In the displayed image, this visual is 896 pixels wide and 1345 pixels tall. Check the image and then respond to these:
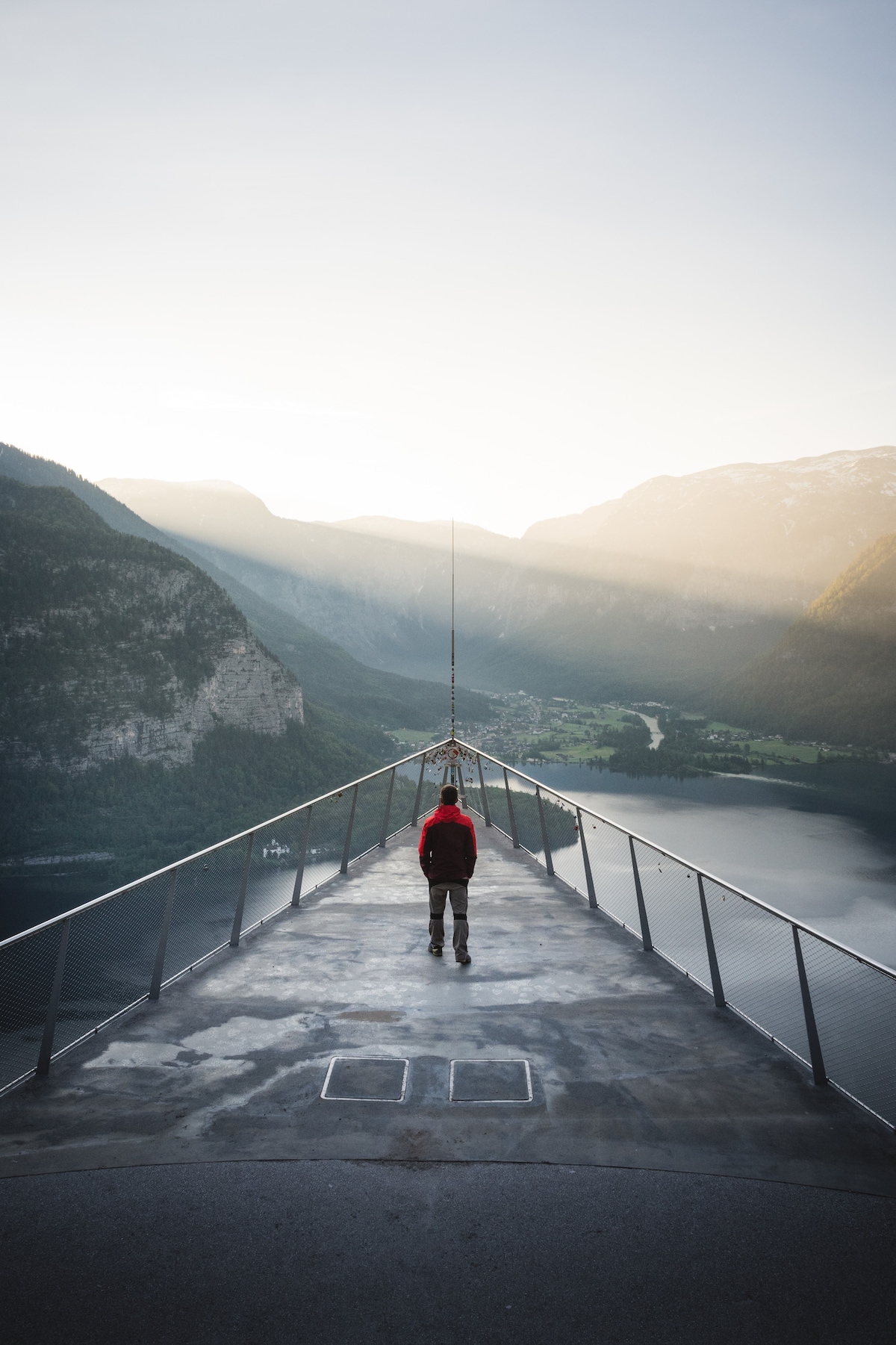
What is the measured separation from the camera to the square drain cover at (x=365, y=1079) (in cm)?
495

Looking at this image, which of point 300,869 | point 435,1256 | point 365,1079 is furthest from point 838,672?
point 435,1256

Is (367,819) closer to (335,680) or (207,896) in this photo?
(207,896)

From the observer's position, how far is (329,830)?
45.4 ft

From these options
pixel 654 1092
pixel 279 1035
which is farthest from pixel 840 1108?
pixel 279 1035

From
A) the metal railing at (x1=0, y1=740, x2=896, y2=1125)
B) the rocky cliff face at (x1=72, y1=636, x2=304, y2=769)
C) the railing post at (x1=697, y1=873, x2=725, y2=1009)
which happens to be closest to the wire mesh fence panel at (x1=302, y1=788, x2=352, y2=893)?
the metal railing at (x1=0, y1=740, x2=896, y2=1125)

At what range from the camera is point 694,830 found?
92688 millimetres

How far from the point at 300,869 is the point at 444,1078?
4.39 meters

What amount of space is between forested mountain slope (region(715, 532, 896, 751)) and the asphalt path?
5991 inches

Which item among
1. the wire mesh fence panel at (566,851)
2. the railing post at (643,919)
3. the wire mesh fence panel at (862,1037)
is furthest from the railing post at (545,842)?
the wire mesh fence panel at (566,851)

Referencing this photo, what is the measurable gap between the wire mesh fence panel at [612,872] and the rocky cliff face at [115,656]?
201ft

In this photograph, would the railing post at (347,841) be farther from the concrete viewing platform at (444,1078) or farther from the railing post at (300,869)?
the concrete viewing platform at (444,1078)

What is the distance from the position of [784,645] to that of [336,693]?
10063 cm

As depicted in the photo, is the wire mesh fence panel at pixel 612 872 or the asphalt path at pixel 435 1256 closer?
the asphalt path at pixel 435 1256

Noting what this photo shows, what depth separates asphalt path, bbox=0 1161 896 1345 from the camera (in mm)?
3209
